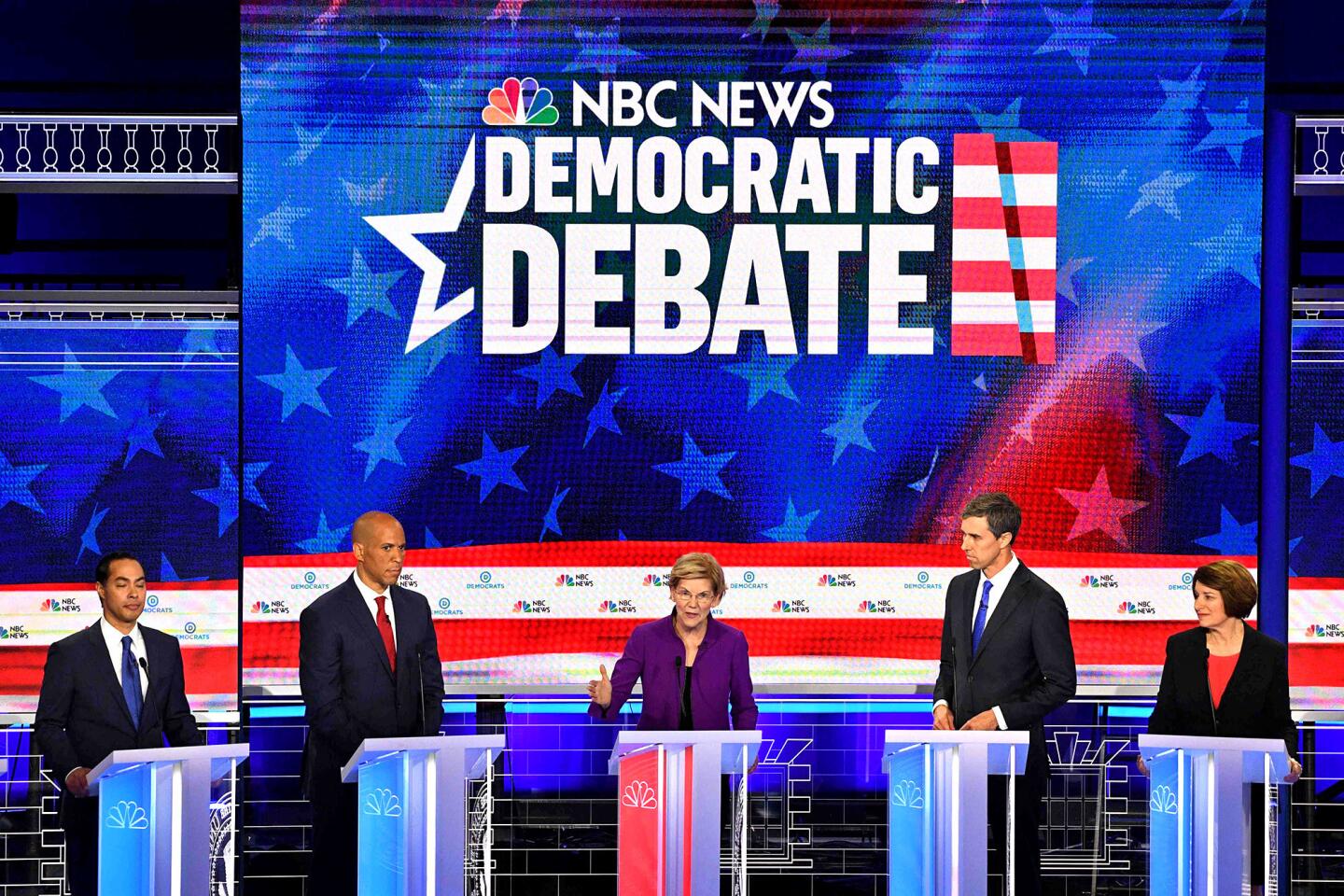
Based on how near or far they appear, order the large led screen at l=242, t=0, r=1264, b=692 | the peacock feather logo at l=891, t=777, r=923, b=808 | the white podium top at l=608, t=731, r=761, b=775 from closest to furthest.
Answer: the white podium top at l=608, t=731, r=761, b=775, the peacock feather logo at l=891, t=777, r=923, b=808, the large led screen at l=242, t=0, r=1264, b=692

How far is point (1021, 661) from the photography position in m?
5.79

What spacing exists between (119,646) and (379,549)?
946 millimetres

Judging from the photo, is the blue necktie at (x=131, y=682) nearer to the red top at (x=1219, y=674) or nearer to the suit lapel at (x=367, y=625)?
the suit lapel at (x=367, y=625)

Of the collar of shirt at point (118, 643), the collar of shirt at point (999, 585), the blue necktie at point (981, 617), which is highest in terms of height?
the collar of shirt at point (999, 585)

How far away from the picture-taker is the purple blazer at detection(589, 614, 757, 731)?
5.90 m

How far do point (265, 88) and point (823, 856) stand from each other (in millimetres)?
4160

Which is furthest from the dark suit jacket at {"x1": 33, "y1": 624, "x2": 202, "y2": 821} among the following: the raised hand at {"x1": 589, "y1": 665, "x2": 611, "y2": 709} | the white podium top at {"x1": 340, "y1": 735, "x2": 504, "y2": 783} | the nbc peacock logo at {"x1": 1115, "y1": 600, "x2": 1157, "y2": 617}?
the nbc peacock logo at {"x1": 1115, "y1": 600, "x2": 1157, "y2": 617}

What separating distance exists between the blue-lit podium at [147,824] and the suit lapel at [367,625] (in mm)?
1073

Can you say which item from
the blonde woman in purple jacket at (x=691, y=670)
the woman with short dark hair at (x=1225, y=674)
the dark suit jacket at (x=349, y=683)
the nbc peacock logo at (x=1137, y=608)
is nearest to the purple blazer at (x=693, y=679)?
the blonde woman in purple jacket at (x=691, y=670)

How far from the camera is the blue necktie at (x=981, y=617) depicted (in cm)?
584

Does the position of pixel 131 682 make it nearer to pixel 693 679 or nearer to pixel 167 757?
pixel 167 757

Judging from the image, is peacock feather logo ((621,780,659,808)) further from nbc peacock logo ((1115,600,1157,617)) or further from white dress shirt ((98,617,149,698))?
nbc peacock logo ((1115,600,1157,617))

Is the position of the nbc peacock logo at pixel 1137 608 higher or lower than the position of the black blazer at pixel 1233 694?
higher

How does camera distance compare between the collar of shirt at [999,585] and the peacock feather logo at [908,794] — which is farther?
the collar of shirt at [999,585]
